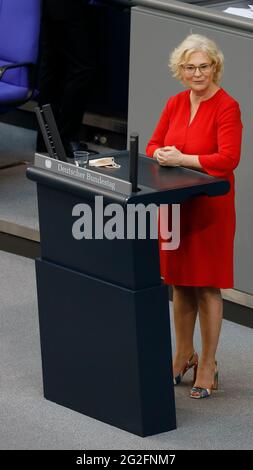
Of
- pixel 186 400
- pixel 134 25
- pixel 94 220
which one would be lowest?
pixel 186 400

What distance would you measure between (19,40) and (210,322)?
2652 mm

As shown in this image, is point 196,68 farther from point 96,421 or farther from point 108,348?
point 96,421

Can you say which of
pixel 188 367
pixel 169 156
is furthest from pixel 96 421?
pixel 169 156

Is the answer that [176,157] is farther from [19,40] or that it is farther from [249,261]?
[19,40]

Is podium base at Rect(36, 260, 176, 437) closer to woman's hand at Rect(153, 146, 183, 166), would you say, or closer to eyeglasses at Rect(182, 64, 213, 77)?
woman's hand at Rect(153, 146, 183, 166)

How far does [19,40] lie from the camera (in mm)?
7254

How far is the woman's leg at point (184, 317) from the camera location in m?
5.20

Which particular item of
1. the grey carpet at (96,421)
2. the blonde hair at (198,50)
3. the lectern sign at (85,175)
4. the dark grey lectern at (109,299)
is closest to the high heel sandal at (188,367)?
the grey carpet at (96,421)

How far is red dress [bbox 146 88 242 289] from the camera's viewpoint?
16.1 ft

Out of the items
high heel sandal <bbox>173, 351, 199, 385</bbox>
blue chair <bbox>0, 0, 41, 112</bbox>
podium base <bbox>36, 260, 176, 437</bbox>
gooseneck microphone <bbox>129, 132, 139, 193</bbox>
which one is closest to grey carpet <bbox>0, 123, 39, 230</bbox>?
blue chair <bbox>0, 0, 41, 112</bbox>

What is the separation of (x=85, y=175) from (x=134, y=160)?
25cm

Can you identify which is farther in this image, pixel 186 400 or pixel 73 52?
pixel 73 52

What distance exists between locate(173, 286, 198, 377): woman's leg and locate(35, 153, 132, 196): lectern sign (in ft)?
2.27
